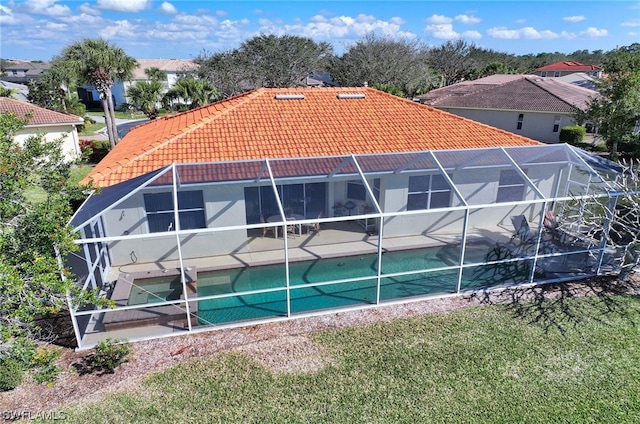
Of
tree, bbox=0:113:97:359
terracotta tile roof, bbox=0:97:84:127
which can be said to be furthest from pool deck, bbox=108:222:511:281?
A: terracotta tile roof, bbox=0:97:84:127

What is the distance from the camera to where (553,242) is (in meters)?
14.7

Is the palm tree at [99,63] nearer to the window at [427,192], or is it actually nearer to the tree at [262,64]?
the tree at [262,64]

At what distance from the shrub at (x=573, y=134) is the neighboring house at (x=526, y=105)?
113 cm

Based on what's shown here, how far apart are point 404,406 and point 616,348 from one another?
558 cm

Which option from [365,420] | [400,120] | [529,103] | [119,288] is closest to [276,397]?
[365,420]

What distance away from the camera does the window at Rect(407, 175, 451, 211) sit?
653 inches

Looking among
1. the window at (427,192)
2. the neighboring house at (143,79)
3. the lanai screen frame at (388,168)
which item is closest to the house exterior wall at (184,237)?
the lanai screen frame at (388,168)

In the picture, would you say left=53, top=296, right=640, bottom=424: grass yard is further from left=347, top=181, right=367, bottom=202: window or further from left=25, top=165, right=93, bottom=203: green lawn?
left=25, top=165, right=93, bottom=203: green lawn

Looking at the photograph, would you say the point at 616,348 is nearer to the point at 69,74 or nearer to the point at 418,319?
the point at 418,319

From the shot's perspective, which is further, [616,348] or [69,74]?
[69,74]

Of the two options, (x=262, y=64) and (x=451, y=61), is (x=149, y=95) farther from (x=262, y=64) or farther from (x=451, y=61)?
(x=451, y=61)

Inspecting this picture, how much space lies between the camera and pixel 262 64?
47469 mm

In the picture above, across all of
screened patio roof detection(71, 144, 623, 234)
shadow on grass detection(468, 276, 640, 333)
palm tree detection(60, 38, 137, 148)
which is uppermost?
palm tree detection(60, 38, 137, 148)

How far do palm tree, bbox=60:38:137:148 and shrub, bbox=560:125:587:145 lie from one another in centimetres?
3327
